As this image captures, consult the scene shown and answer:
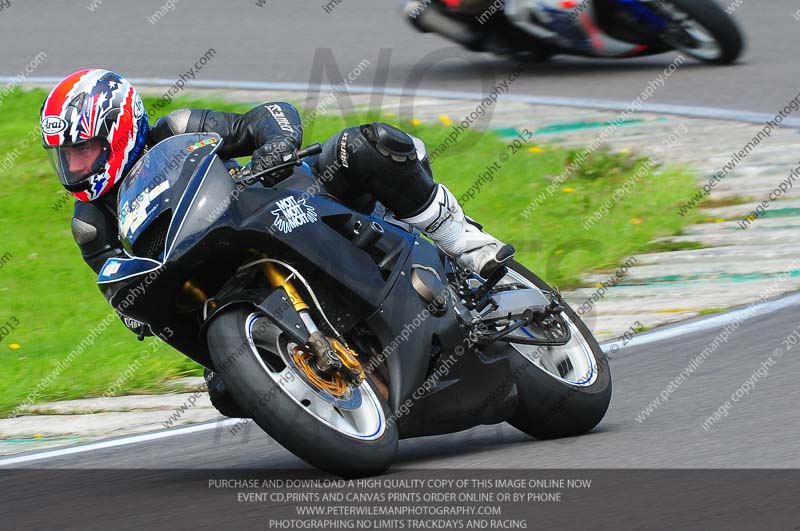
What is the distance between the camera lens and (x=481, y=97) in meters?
12.0

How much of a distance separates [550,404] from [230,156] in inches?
63.9

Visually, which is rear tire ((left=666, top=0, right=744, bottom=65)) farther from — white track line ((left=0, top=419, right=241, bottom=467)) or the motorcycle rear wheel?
white track line ((left=0, top=419, right=241, bottom=467))

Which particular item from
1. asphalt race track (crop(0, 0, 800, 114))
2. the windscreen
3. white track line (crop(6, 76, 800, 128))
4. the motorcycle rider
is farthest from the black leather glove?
asphalt race track (crop(0, 0, 800, 114))

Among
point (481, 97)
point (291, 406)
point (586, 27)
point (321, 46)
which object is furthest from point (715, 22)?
point (291, 406)

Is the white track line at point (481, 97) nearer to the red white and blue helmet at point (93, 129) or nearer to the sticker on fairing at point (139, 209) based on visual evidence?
the red white and blue helmet at point (93, 129)

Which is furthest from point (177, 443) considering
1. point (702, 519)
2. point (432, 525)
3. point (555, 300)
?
point (702, 519)

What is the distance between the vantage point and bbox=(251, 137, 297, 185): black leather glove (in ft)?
15.1

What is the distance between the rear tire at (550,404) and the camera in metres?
5.30

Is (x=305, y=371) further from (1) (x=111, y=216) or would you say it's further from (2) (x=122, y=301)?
(1) (x=111, y=216)

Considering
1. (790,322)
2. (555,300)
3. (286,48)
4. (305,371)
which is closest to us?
(305,371)

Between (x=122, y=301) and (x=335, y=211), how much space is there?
2.73 feet

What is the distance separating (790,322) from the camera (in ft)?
22.1

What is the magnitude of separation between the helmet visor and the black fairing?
0.16 metres

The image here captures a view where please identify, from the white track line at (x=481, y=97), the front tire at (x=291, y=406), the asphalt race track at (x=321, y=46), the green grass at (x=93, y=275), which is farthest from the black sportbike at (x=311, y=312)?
the asphalt race track at (x=321, y=46)
